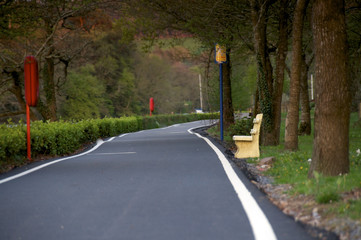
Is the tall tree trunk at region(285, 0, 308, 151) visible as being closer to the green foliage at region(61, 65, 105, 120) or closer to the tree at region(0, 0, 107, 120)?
the tree at region(0, 0, 107, 120)

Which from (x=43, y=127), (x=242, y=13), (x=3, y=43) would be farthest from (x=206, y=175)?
(x=3, y=43)

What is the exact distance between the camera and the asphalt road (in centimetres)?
524

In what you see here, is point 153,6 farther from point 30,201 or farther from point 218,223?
point 218,223

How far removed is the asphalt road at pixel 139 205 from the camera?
524 centimetres

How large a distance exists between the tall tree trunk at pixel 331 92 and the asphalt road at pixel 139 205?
1424 mm

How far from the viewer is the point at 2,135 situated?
38.8 feet

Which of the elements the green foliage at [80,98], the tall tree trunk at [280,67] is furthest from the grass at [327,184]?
the green foliage at [80,98]

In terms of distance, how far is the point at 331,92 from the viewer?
7992 mm

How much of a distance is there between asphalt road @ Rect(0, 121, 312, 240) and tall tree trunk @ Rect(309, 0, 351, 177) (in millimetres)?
1424

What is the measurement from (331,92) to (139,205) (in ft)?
12.0

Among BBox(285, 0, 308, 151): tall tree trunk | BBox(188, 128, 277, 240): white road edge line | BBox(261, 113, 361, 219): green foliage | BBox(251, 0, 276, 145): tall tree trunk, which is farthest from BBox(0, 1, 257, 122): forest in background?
BBox(188, 128, 277, 240): white road edge line

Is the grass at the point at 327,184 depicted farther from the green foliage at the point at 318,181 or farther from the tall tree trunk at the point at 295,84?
the tall tree trunk at the point at 295,84

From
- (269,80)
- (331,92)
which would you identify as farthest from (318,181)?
(269,80)

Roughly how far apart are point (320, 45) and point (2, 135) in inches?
303
